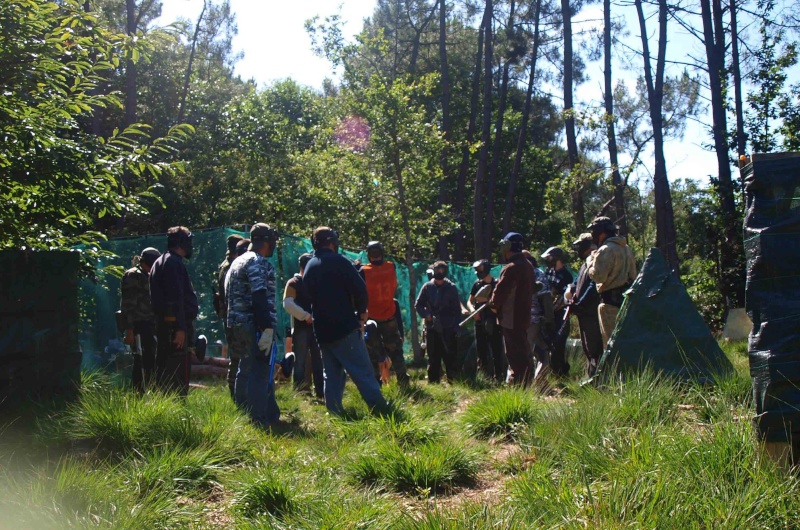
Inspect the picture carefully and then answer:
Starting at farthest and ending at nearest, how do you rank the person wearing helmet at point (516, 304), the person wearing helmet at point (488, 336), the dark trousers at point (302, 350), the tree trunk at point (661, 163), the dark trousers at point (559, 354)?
the tree trunk at point (661, 163) → the person wearing helmet at point (488, 336) → the dark trousers at point (559, 354) → the dark trousers at point (302, 350) → the person wearing helmet at point (516, 304)

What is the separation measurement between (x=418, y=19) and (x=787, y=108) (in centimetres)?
1597

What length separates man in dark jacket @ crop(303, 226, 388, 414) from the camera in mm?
6578

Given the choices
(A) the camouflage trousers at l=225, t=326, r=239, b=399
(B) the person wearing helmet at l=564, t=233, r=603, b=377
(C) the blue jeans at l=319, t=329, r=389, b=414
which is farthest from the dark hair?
(B) the person wearing helmet at l=564, t=233, r=603, b=377

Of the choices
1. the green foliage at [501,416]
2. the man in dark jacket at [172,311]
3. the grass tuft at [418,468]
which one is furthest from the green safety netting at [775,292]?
the man in dark jacket at [172,311]

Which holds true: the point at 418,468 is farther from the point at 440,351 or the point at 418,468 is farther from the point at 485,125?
the point at 485,125

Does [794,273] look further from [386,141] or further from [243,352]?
[386,141]

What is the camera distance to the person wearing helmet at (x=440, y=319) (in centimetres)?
1022

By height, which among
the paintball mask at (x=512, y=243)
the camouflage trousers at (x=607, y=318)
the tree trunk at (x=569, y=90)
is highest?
the tree trunk at (x=569, y=90)

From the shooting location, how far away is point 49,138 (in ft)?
18.0

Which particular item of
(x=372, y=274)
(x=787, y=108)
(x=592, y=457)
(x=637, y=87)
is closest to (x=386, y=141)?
(x=372, y=274)

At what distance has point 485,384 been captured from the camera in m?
8.90

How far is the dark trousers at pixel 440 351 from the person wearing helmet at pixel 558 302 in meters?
1.28

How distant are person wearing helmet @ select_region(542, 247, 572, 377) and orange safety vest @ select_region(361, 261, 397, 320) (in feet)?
6.42

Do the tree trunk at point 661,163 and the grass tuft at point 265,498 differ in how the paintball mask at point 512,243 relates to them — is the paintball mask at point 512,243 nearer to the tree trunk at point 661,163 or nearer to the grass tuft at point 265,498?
the grass tuft at point 265,498
